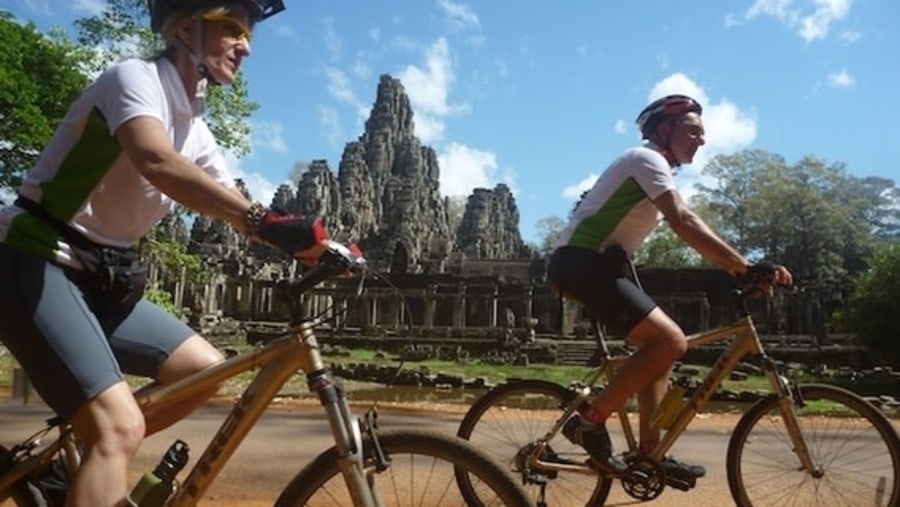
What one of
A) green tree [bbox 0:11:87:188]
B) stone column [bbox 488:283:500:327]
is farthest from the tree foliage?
green tree [bbox 0:11:87:188]

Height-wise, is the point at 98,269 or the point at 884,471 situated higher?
the point at 98,269

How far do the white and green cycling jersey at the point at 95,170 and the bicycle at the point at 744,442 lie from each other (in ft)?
7.66

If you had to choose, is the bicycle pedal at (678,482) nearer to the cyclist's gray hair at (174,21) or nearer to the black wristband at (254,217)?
the black wristband at (254,217)

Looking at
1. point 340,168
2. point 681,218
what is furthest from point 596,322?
point 340,168

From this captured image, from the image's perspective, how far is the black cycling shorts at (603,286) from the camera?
11.7 feet

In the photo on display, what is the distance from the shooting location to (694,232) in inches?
144

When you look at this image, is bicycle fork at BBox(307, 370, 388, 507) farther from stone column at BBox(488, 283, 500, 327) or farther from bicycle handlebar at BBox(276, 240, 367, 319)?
stone column at BBox(488, 283, 500, 327)

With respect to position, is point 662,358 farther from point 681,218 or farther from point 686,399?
point 681,218

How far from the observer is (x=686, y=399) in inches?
148

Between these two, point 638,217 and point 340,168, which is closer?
point 638,217

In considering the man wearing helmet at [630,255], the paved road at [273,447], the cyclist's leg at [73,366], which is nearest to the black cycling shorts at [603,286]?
the man wearing helmet at [630,255]

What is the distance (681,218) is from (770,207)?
55701 mm

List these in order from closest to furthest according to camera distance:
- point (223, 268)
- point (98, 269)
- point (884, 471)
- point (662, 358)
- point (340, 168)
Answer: point (98, 269) → point (662, 358) → point (884, 471) → point (223, 268) → point (340, 168)

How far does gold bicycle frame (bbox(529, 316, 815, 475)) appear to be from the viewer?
3.64 metres
